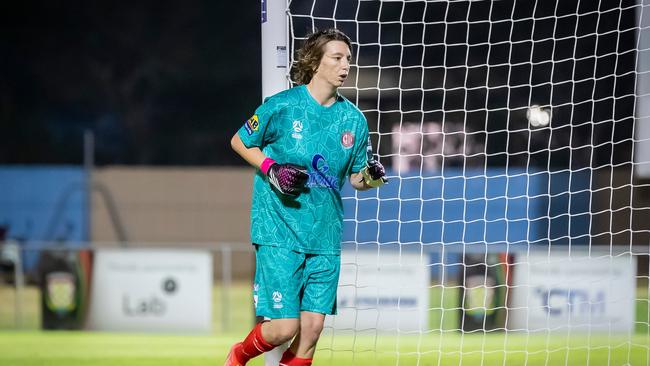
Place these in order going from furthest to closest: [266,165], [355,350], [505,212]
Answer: [505,212] < [355,350] < [266,165]

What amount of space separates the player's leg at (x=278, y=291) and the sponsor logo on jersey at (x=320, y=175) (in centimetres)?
30

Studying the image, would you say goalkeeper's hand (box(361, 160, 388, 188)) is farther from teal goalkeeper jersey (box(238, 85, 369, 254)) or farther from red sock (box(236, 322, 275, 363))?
red sock (box(236, 322, 275, 363))

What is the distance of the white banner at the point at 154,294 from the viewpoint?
8008 mm

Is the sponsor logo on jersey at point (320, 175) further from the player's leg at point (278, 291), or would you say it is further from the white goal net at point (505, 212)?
the white goal net at point (505, 212)

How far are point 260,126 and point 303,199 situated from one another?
0.35 m

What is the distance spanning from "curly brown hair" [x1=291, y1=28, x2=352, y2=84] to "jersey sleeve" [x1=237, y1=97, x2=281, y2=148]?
0.66ft

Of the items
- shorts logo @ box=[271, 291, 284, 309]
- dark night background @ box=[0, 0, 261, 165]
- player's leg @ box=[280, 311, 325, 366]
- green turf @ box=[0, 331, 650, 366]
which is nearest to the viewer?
shorts logo @ box=[271, 291, 284, 309]

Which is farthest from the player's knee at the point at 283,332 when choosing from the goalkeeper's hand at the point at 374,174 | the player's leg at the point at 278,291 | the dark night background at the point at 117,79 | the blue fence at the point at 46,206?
the dark night background at the point at 117,79

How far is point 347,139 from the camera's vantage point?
376 centimetres

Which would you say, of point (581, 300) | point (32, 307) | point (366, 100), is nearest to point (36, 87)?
point (32, 307)

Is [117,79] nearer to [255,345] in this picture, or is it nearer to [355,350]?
[355,350]

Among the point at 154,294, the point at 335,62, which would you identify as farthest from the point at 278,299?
the point at 154,294

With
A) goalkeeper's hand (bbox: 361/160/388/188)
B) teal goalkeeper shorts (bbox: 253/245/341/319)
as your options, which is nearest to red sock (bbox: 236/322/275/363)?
teal goalkeeper shorts (bbox: 253/245/341/319)

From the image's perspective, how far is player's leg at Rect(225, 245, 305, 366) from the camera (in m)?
3.61
